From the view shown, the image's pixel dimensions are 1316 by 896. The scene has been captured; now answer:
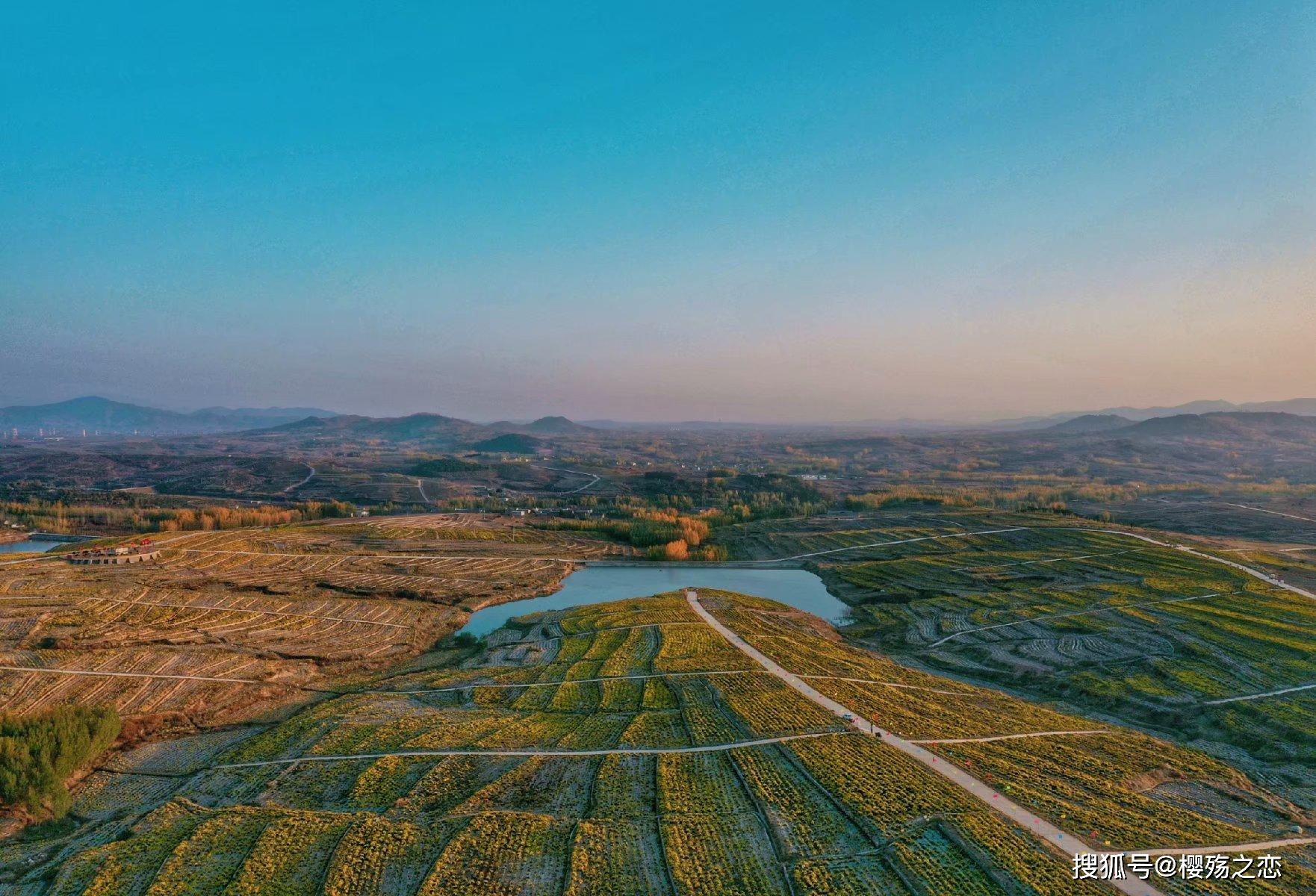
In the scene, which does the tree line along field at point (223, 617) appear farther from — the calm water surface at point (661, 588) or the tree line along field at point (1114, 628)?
the tree line along field at point (1114, 628)

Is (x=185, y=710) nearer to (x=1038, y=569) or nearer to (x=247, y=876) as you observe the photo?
(x=247, y=876)

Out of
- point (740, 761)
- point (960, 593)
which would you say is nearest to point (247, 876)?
point (740, 761)

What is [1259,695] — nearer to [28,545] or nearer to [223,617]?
[223,617]

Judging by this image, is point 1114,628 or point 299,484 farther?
point 299,484

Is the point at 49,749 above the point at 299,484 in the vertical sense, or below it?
above

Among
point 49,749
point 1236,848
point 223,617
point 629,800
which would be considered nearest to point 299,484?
point 223,617

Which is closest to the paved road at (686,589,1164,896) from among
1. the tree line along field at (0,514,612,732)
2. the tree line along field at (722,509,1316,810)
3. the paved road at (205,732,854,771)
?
the paved road at (205,732,854,771)

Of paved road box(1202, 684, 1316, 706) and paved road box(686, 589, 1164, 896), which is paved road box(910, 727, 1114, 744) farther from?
paved road box(1202, 684, 1316, 706)
